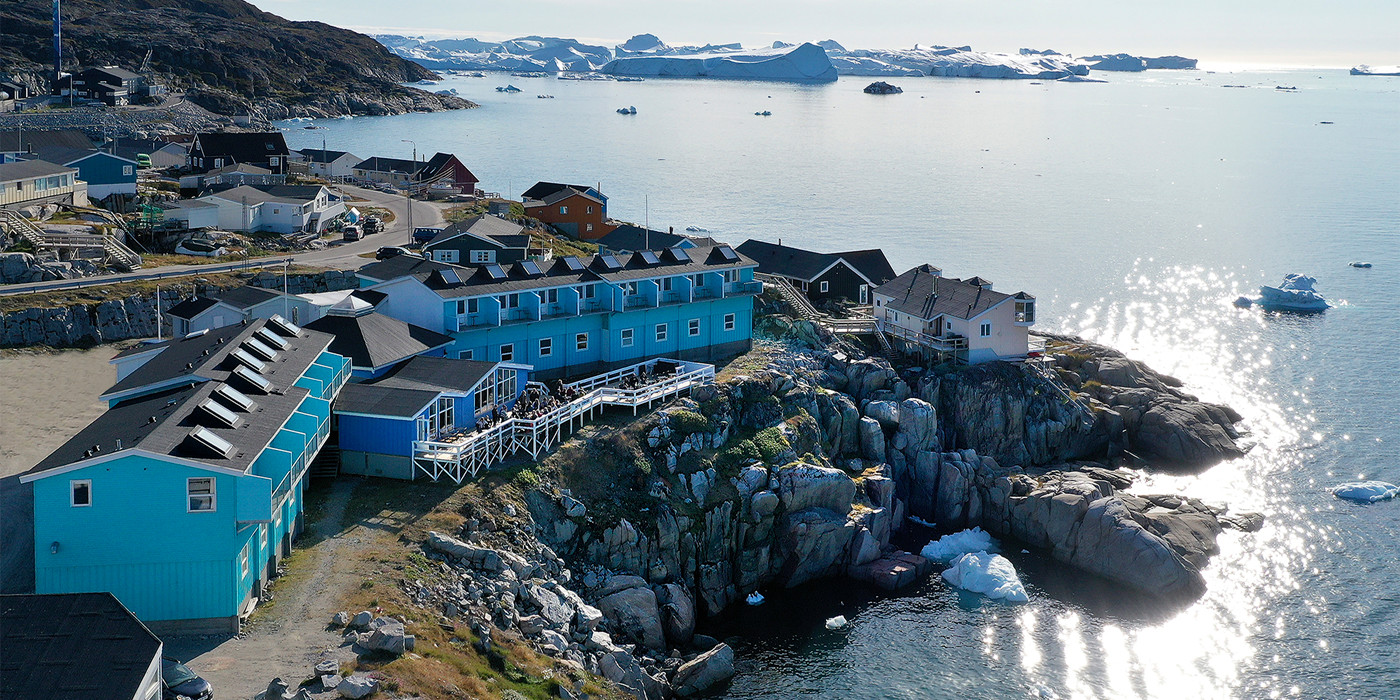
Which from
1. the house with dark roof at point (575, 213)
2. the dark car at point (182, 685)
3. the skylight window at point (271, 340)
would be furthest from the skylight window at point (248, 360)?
the house with dark roof at point (575, 213)

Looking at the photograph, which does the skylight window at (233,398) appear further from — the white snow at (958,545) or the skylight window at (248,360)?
the white snow at (958,545)

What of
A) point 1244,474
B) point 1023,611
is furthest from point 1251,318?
point 1023,611

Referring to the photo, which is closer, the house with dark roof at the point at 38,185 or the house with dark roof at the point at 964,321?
the house with dark roof at the point at 964,321

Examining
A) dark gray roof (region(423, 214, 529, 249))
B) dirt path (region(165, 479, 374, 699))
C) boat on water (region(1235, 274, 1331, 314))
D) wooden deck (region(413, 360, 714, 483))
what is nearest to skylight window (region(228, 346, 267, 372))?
dirt path (region(165, 479, 374, 699))

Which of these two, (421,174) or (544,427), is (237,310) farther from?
(421,174)

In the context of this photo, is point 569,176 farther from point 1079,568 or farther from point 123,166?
point 1079,568
